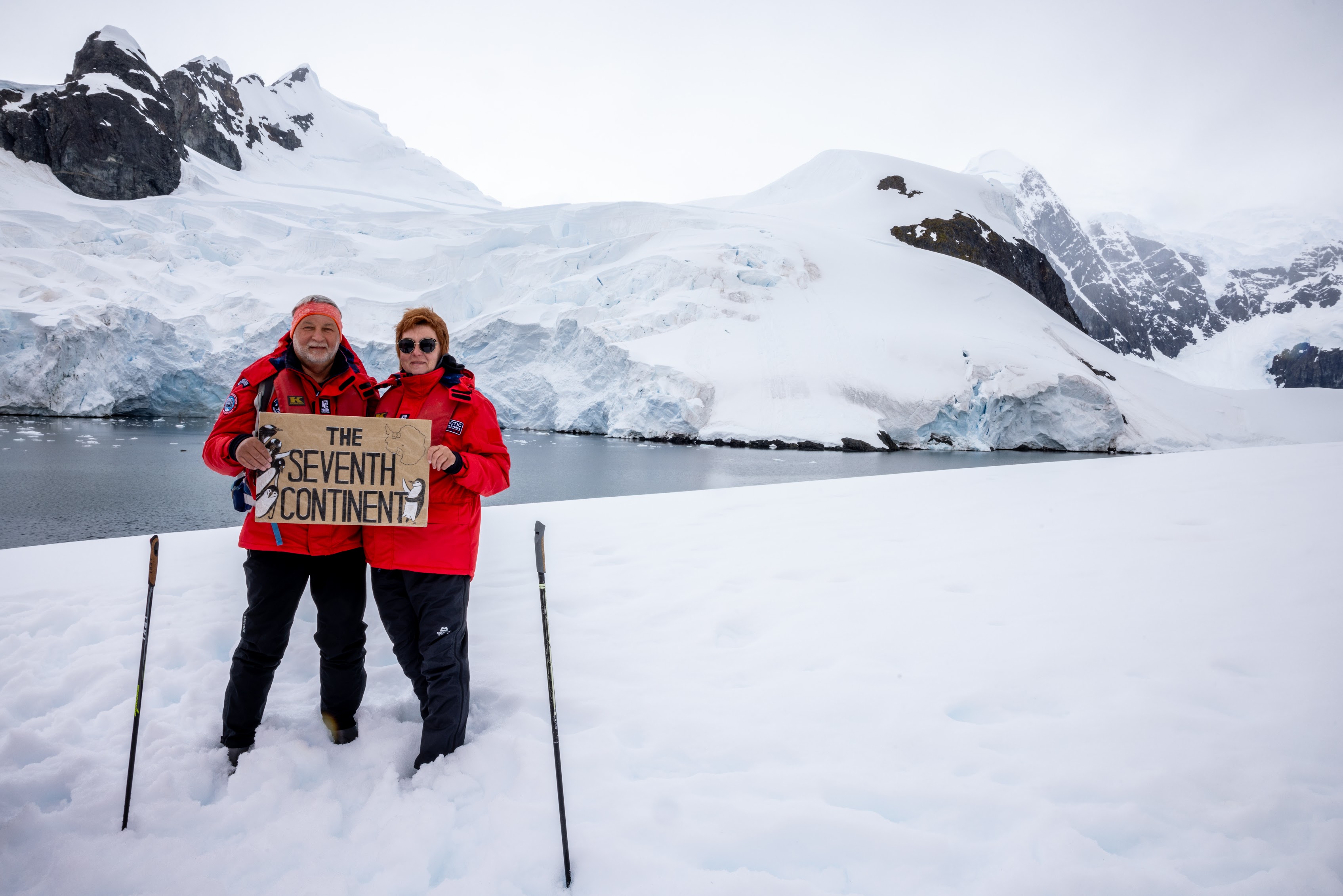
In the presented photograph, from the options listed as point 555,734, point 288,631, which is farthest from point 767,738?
point 288,631

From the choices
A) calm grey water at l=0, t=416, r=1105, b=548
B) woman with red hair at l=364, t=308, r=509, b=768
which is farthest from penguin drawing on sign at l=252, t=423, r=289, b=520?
calm grey water at l=0, t=416, r=1105, b=548

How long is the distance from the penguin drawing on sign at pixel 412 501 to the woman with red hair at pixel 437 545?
0.23 ft

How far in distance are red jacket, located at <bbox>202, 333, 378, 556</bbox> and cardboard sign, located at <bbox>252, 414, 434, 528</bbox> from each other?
7 cm

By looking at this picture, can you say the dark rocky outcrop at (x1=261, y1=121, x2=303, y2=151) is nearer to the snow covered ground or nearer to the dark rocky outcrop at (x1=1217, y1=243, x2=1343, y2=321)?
the snow covered ground

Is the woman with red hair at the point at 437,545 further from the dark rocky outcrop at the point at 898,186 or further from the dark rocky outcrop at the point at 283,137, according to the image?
the dark rocky outcrop at the point at 283,137

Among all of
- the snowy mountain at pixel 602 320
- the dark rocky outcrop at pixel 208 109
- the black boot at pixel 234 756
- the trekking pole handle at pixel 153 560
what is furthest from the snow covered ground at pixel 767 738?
the dark rocky outcrop at pixel 208 109

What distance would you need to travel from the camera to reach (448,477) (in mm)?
2098

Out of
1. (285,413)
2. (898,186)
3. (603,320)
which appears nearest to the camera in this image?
(285,413)

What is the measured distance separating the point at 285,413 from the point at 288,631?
0.76 m

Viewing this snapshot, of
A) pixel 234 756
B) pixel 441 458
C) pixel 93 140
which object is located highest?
pixel 93 140

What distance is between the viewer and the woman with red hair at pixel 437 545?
204 cm

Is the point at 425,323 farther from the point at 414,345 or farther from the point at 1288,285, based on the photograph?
the point at 1288,285

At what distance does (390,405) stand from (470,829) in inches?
56.1

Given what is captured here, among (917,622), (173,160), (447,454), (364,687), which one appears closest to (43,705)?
(364,687)
